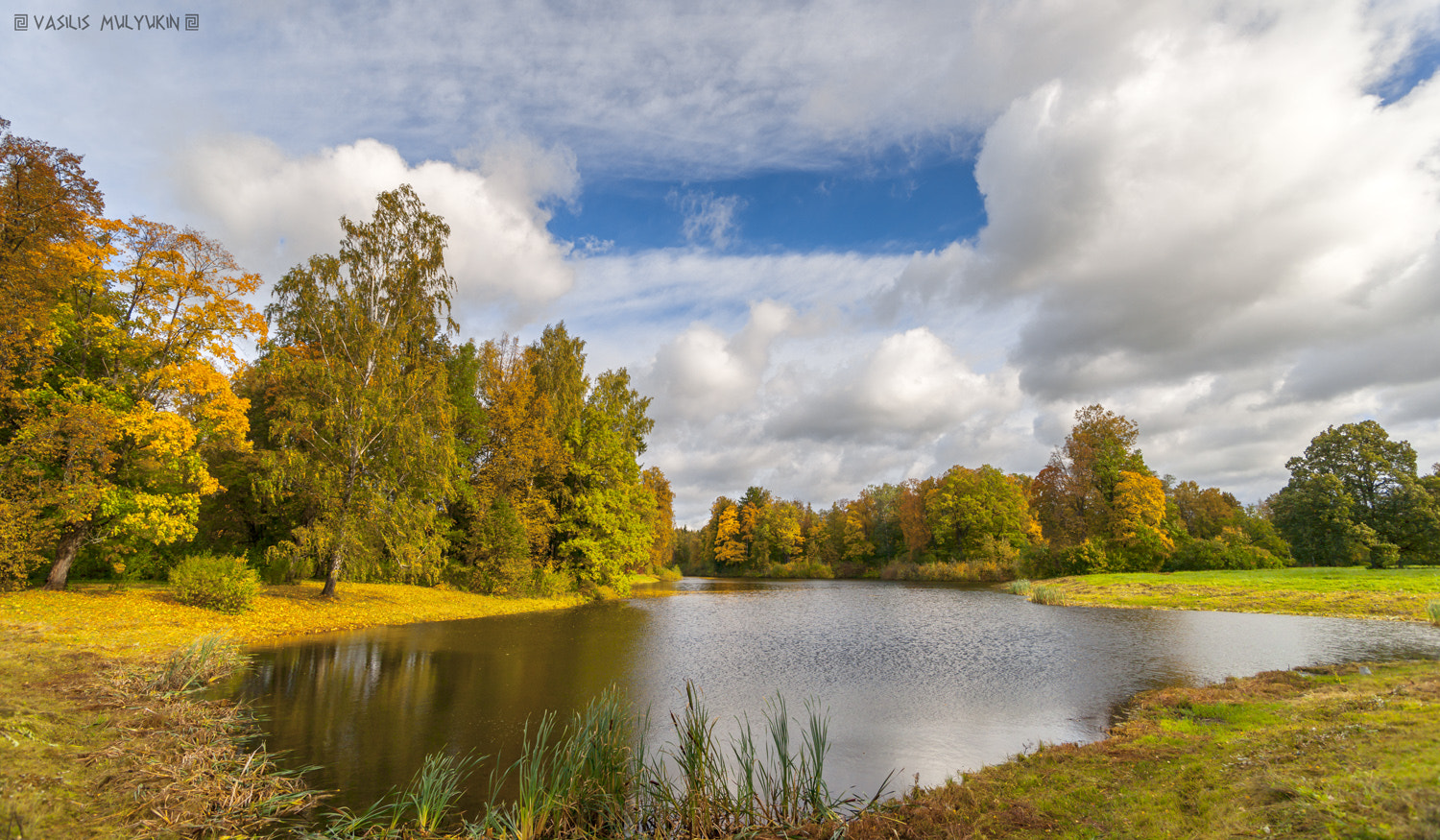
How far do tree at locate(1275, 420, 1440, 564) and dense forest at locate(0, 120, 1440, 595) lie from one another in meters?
0.16

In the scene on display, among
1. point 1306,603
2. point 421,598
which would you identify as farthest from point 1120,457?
point 421,598

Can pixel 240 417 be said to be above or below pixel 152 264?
below

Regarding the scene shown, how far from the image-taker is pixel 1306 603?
1064 inches

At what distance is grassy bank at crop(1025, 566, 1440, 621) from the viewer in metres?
25.4

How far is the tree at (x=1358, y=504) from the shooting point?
42906 mm

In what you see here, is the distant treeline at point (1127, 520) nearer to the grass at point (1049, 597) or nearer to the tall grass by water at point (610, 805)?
the grass at point (1049, 597)

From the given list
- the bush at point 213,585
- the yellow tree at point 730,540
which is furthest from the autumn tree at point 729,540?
the bush at point 213,585

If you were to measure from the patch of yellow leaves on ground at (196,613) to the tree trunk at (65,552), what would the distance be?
0.61m

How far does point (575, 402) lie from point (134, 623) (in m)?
21.9

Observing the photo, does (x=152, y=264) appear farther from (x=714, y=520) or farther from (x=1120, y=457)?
(x=714, y=520)

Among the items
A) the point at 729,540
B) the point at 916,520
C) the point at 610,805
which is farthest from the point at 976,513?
the point at 610,805

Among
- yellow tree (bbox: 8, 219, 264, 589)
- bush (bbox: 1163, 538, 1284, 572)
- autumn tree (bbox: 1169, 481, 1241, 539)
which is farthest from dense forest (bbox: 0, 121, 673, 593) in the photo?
autumn tree (bbox: 1169, 481, 1241, 539)

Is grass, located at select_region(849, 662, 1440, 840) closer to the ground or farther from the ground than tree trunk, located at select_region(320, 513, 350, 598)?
closer to the ground

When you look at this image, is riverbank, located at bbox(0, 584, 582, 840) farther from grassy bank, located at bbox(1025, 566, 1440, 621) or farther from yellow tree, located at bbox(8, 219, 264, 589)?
grassy bank, located at bbox(1025, 566, 1440, 621)
